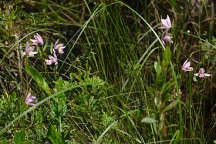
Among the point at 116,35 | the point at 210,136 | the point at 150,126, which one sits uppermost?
the point at 116,35

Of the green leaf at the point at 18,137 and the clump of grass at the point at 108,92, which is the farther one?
the clump of grass at the point at 108,92

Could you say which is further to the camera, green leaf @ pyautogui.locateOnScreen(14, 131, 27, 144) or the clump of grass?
the clump of grass

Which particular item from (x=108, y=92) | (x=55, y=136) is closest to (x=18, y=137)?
(x=55, y=136)

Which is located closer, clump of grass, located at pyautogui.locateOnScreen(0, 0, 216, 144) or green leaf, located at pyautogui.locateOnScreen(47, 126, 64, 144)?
green leaf, located at pyautogui.locateOnScreen(47, 126, 64, 144)

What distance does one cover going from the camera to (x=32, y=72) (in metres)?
1.81

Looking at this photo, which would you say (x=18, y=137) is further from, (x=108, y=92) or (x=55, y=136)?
(x=108, y=92)

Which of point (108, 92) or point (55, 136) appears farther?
point (108, 92)

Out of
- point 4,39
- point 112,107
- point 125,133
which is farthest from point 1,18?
point 125,133

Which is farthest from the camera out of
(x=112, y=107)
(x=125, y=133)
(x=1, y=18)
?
(x=1, y=18)

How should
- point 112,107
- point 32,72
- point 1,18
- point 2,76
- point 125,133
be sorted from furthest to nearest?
point 2,76
point 1,18
point 112,107
point 125,133
point 32,72

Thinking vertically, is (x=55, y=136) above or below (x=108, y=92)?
above

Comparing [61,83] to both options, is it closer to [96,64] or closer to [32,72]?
[32,72]

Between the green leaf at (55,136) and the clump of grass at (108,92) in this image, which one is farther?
the clump of grass at (108,92)

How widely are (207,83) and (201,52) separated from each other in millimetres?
184
